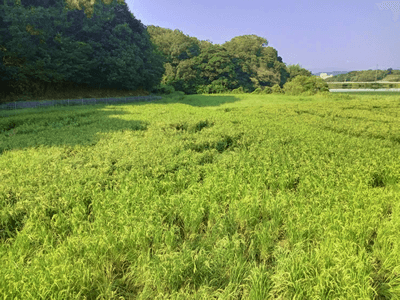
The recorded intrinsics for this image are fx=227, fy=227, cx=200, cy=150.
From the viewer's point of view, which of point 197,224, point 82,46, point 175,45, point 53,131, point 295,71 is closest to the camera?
point 197,224

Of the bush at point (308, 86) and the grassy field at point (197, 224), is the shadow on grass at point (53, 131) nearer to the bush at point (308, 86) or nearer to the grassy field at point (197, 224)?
the grassy field at point (197, 224)

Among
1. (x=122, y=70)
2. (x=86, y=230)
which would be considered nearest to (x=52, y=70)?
(x=122, y=70)

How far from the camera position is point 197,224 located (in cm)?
311

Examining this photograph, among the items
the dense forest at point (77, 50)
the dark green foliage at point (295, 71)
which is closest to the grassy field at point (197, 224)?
the dense forest at point (77, 50)

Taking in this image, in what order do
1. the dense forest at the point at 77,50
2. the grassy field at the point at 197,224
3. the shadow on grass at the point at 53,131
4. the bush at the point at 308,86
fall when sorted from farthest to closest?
the bush at the point at 308,86 → the dense forest at the point at 77,50 → the shadow on grass at the point at 53,131 → the grassy field at the point at 197,224

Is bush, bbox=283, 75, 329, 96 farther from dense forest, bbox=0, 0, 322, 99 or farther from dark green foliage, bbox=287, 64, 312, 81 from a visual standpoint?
dark green foliage, bbox=287, 64, 312, 81

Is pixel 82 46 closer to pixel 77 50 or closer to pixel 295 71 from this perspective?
pixel 77 50

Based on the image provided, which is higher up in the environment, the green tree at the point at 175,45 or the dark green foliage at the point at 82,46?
the green tree at the point at 175,45

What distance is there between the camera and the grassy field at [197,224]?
2.12m

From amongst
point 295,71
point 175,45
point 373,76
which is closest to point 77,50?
point 175,45

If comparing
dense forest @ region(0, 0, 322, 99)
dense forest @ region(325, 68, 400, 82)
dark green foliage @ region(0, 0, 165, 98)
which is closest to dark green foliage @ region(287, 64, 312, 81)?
dense forest @ region(325, 68, 400, 82)

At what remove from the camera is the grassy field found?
2119 mm

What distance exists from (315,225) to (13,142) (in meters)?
7.92

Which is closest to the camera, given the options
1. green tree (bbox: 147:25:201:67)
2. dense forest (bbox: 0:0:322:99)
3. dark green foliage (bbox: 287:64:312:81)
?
dense forest (bbox: 0:0:322:99)
